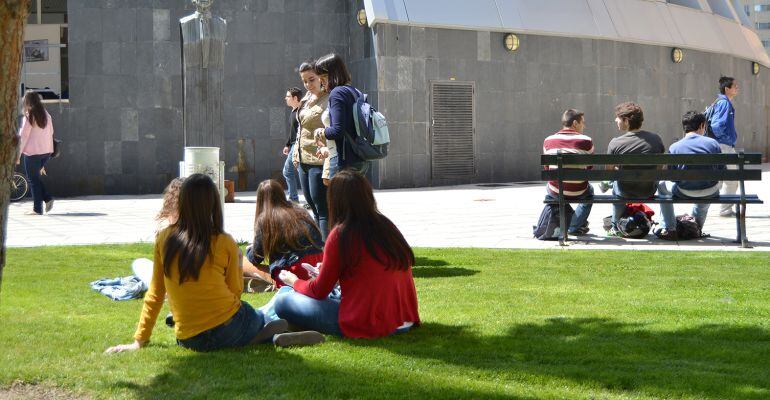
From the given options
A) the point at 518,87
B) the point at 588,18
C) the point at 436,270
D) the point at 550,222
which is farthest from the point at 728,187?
the point at 588,18

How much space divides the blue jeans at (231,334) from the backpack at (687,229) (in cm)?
671

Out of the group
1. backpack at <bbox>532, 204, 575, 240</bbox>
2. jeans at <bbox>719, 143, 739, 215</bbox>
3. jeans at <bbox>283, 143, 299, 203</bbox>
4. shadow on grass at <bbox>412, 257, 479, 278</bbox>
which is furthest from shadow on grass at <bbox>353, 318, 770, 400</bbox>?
jeans at <bbox>719, 143, 739, 215</bbox>

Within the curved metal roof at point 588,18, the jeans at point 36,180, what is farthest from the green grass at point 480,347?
the curved metal roof at point 588,18

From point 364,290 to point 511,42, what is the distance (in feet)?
57.0

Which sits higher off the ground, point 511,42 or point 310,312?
point 511,42

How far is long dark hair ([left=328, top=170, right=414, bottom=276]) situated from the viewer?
249 inches

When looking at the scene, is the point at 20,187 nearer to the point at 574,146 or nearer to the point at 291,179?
the point at 291,179

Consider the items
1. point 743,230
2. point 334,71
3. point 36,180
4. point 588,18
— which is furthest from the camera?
point 588,18

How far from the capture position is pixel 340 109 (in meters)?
8.93

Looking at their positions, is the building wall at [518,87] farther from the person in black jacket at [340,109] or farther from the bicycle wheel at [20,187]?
the person in black jacket at [340,109]

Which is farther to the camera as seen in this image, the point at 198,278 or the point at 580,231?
the point at 580,231

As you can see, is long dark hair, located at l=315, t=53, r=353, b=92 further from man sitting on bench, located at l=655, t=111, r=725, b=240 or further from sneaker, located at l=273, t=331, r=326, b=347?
man sitting on bench, located at l=655, t=111, r=725, b=240

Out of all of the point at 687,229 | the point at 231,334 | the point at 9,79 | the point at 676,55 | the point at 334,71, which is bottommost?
the point at 231,334

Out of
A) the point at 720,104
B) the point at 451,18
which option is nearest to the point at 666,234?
the point at 720,104
